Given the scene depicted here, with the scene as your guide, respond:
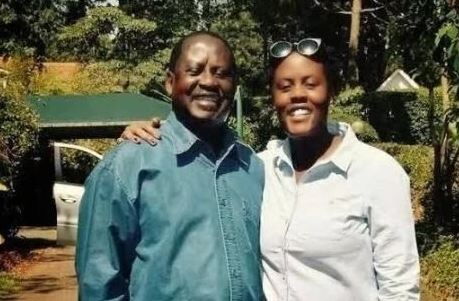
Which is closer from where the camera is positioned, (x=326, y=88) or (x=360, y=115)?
(x=326, y=88)

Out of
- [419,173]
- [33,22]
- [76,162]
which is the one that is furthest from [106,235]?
[33,22]

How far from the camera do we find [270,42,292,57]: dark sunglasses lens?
2.83 meters

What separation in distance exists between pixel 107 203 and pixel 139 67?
75.4 ft

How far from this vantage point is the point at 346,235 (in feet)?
8.71

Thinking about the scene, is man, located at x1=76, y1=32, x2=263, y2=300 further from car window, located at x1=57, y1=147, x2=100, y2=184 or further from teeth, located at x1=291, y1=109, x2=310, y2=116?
car window, located at x1=57, y1=147, x2=100, y2=184

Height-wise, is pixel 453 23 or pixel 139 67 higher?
pixel 453 23

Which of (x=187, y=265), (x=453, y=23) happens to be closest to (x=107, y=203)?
(x=187, y=265)

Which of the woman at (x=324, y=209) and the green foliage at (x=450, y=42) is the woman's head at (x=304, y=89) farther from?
the green foliage at (x=450, y=42)

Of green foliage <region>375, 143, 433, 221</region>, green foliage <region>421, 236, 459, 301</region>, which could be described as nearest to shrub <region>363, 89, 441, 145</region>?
green foliage <region>375, 143, 433, 221</region>

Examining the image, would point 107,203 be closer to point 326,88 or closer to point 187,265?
point 187,265

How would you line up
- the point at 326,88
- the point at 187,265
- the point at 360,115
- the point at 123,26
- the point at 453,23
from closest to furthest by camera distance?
the point at 187,265, the point at 326,88, the point at 453,23, the point at 360,115, the point at 123,26

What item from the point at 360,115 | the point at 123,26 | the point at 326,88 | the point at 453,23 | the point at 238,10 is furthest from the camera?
the point at 238,10

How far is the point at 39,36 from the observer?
85.0 feet

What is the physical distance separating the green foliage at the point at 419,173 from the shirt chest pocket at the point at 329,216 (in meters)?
9.84
